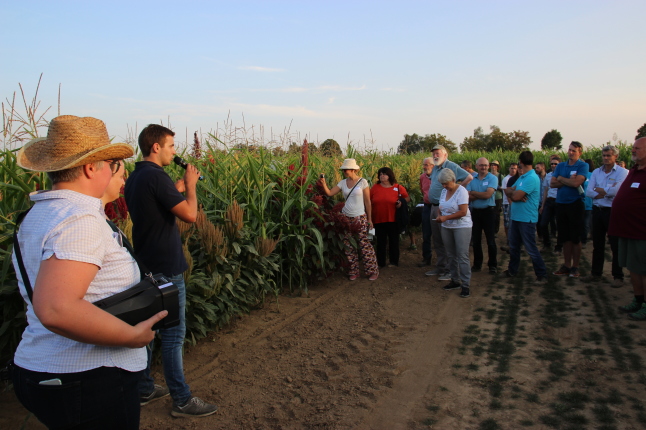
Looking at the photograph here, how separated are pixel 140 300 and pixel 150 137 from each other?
1851mm

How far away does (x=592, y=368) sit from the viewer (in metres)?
4.15

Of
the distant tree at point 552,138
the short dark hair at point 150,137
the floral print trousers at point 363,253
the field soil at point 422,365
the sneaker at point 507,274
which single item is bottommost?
the field soil at point 422,365

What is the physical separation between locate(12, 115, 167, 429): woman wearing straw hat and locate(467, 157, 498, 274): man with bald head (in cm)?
715

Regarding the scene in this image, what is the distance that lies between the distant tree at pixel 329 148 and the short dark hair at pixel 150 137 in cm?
706

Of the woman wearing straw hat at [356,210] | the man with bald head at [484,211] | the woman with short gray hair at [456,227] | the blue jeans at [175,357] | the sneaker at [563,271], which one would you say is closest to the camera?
the blue jeans at [175,357]

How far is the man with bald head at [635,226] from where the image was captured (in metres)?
5.48

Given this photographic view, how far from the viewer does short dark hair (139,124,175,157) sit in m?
3.29

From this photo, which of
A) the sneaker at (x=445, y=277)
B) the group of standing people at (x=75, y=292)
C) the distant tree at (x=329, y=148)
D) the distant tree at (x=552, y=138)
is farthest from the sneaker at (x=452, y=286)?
the distant tree at (x=552, y=138)

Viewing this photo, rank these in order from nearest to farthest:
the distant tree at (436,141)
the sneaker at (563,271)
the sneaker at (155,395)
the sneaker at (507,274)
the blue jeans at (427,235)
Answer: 1. the sneaker at (155,395)
2. the sneaker at (563,271)
3. the sneaker at (507,274)
4. the blue jeans at (427,235)
5. the distant tree at (436,141)

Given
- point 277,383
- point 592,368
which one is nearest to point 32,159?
point 277,383

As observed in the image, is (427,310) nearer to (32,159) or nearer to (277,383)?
(277,383)

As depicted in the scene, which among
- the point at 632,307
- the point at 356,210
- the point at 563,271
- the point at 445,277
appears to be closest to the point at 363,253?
the point at 356,210

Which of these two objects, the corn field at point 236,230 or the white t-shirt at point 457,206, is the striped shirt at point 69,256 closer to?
the corn field at point 236,230

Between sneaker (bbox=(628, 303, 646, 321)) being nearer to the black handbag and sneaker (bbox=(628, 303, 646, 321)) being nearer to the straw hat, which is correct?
the black handbag
